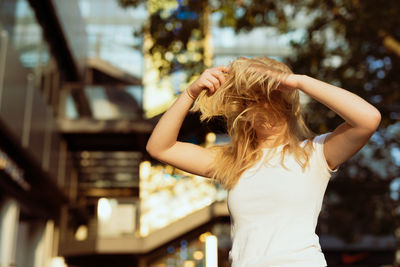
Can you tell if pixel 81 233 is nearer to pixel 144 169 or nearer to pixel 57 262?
pixel 57 262

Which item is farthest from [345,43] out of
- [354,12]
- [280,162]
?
[280,162]

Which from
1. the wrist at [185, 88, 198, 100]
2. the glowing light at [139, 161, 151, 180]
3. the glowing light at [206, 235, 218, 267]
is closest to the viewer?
the wrist at [185, 88, 198, 100]

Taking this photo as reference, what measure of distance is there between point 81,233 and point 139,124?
11.3 ft

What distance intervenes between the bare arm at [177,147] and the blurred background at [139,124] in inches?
294

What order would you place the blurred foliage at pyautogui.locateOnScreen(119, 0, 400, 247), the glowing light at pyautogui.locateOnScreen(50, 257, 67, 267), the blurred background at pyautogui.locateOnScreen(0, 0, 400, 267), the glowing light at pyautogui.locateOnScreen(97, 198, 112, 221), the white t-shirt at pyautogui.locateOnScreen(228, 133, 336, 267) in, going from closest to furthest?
the white t-shirt at pyautogui.locateOnScreen(228, 133, 336, 267), the blurred foliage at pyautogui.locateOnScreen(119, 0, 400, 247), the blurred background at pyautogui.locateOnScreen(0, 0, 400, 267), the glowing light at pyautogui.locateOnScreen(97, 198, 112, 221), the glowing light at pyautogui.locateOnScreen(50, 257, 67, 267)

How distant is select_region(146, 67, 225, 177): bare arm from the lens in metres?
2.10

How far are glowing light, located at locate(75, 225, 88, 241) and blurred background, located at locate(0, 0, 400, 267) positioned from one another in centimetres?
4

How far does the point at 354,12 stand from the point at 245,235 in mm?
9410

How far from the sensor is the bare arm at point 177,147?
210 cm

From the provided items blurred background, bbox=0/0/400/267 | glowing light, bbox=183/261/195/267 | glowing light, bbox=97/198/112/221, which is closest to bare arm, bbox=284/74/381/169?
blurred background, bbox=0/0/400/267

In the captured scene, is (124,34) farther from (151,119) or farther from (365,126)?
(365,126)

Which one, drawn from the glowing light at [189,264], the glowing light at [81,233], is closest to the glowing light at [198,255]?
the glowing light at [189,264]

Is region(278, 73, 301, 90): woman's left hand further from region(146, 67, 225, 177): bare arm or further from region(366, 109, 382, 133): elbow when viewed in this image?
region(146, 67, 225, 177): bare arm

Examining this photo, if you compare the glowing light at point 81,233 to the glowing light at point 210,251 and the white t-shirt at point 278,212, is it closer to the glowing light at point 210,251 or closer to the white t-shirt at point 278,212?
the glowing light at point 210,251
